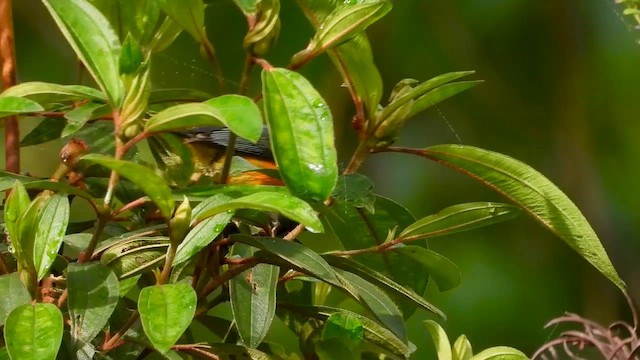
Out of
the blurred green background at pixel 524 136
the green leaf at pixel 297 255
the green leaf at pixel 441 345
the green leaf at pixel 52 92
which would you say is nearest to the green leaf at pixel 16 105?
the green leaf at pixel 52 92

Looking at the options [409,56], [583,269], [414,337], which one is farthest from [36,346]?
[583,269]

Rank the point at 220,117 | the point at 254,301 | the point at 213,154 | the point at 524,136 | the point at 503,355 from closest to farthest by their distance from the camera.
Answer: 1. the point at 220,117
2. the point at 254,301
3. the point at 503,355
4. the point at 213,154
5. the point at 524,136

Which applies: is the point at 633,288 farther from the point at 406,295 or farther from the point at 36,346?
the point at 36,346

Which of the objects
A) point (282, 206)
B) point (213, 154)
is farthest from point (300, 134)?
point (213, 154)

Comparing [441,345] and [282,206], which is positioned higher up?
[282,206]

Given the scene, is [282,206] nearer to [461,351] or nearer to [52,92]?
[52,92]

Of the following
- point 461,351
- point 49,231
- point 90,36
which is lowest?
point 461,351

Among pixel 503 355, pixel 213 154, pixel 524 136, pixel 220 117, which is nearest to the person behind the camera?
pixel 220 117
